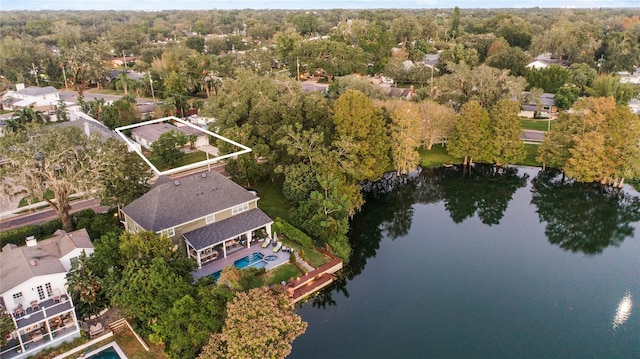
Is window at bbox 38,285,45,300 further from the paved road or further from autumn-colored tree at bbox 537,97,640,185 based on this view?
autumn-colored tree at bbox 537,97,640,185

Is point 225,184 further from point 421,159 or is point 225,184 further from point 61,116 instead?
point 61,116

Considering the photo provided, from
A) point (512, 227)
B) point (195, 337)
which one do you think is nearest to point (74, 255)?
point (195, 337)

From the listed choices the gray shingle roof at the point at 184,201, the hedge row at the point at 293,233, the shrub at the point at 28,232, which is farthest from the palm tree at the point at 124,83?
the hedge row at the point at 293,233

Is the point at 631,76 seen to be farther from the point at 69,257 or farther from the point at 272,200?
the point at 69,257

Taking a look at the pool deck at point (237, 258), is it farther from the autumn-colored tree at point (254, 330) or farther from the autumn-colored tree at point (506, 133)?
the autumn-colored tree at point (506, 133)

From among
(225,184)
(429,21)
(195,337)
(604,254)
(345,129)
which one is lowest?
(604,254)

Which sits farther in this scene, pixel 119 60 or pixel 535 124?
pixel 119 60

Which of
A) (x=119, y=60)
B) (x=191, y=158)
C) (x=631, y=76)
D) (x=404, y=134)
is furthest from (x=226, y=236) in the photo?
(x=119, y=60)
